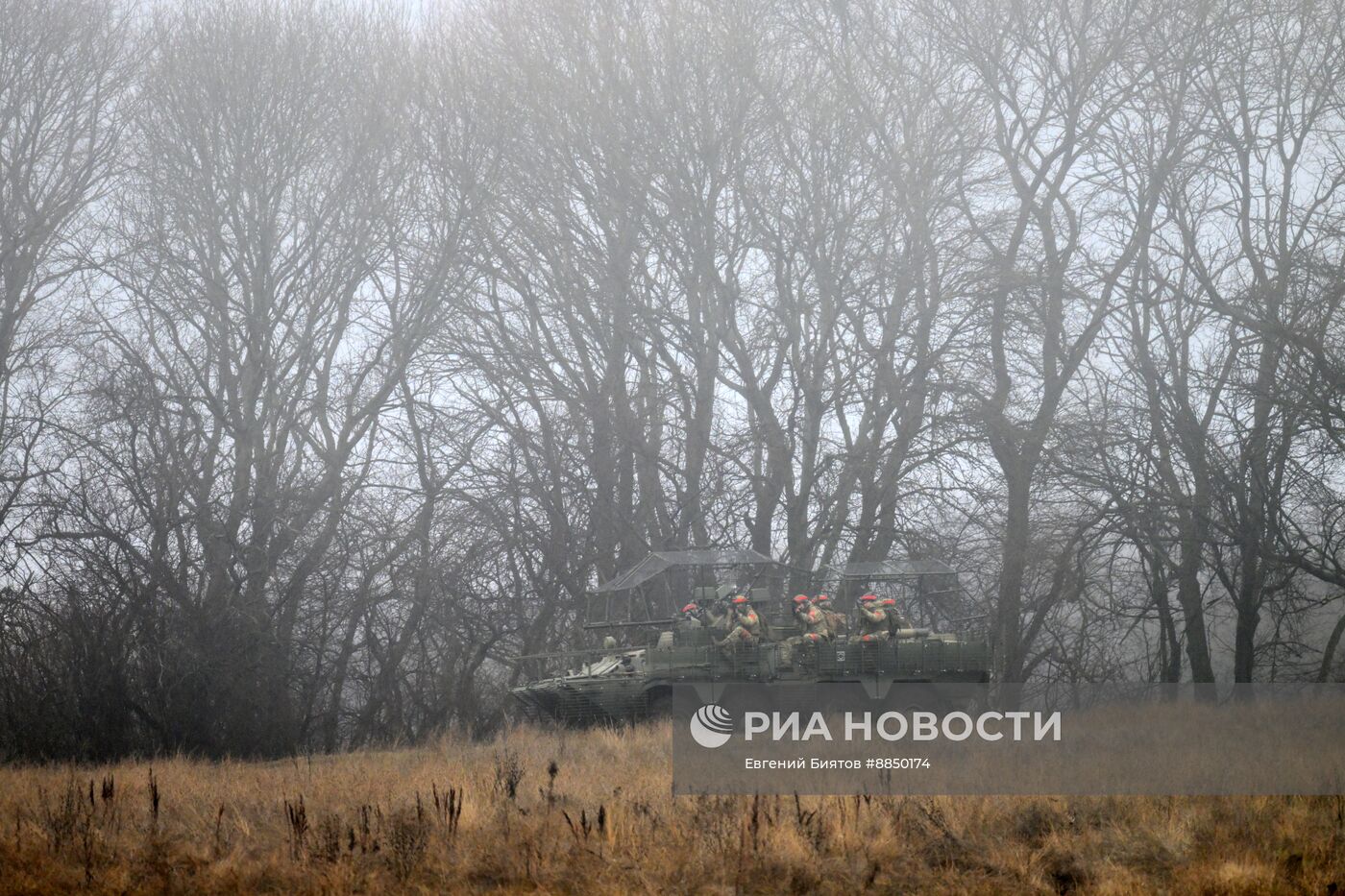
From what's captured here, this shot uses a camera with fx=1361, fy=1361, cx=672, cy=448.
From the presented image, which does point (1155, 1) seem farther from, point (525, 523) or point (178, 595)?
point (178, 595)

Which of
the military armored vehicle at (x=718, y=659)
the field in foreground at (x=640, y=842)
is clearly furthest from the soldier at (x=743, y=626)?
the field in foreground at (x=640, y=842)

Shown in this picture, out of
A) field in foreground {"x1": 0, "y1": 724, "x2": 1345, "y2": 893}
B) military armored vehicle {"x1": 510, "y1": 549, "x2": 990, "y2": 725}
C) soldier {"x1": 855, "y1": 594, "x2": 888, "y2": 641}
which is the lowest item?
field in foreground {"x1": 0, "y1": 724, "x2": 1345, "y2": 893}

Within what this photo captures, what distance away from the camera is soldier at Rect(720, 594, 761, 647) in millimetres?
17906

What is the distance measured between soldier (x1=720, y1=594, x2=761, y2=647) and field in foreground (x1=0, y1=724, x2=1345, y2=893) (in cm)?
476

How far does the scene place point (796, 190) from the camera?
26609 mm

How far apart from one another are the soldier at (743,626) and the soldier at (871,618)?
1.35 m

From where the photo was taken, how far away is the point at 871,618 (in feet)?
59.3

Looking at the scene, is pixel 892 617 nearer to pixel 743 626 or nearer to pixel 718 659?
pixel 743 626

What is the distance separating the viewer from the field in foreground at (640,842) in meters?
10.0

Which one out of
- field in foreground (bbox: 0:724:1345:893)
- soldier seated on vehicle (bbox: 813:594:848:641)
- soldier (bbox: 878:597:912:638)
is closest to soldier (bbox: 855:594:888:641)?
soldier (bbox: 878:597:912:638)

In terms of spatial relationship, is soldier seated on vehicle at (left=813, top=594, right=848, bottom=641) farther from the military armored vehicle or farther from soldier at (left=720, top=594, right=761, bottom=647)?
soldier at (left=720, top=594, right=761, bottom=647)

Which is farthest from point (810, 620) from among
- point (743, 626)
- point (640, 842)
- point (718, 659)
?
point (640, 842)

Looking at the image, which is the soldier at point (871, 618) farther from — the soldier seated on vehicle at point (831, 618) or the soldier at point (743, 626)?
the soldier at point (743, 626)

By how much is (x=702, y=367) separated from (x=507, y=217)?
5279 millimetres
